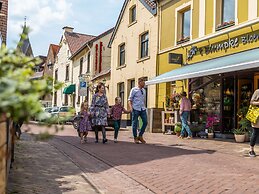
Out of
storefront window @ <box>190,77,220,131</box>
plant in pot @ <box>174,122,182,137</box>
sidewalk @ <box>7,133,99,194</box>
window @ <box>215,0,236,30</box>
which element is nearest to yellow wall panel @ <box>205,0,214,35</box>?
window @ <box>215,0,236,30</box>

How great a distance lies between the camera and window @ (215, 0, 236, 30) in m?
12.4

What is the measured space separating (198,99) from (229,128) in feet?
5.86

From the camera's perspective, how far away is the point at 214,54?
42.1 feet

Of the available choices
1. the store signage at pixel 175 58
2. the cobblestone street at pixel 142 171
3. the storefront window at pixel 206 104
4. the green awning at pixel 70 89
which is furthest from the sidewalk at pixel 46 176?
the green awning at pixel 70 89

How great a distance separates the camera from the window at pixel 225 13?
40.7ft

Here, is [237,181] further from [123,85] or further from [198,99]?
[123,85]

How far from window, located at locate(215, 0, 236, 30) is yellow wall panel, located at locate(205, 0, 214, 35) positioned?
8.5 inches

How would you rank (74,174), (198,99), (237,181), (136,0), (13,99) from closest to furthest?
(13,99) < (237,181) < (74,174) < (198,99) < (136,0)

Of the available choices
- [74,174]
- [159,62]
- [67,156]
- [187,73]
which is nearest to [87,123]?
[67,156]

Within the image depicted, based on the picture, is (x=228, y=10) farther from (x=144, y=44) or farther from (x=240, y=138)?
(x=144, y=44)

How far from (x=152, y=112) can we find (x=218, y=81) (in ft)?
10.8

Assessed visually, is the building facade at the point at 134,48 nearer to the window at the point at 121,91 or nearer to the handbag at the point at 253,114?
the window at the point at 121,91

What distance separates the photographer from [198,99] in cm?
1395

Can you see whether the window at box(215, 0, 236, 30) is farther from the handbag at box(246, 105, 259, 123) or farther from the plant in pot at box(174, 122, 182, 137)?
the handbag at box(246, 105, 259, 123)
